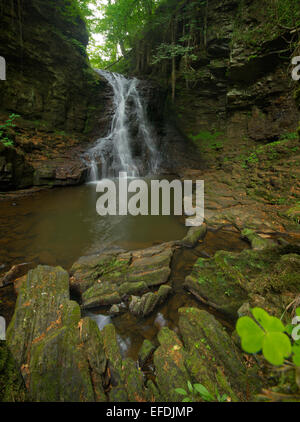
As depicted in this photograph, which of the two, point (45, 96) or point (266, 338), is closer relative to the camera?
point (266, 338)

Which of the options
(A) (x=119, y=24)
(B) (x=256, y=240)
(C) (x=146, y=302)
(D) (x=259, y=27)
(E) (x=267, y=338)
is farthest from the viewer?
(A) (x=119, y=24)

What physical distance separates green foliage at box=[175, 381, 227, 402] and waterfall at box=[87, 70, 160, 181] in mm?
9075

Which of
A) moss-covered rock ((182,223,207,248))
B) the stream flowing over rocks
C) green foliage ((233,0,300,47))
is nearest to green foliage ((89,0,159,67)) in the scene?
the stream flowing over rocks

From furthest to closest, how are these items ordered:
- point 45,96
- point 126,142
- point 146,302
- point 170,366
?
1. point 126,142
2. point 45,96
3. point 146,302
4. point 170,366

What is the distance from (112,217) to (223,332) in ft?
14.7

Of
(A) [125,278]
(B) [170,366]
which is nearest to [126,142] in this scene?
(A) [125,278]

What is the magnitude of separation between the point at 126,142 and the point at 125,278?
35.0 ft

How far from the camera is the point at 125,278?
115 inches

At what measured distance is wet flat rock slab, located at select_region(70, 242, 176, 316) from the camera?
2473mm

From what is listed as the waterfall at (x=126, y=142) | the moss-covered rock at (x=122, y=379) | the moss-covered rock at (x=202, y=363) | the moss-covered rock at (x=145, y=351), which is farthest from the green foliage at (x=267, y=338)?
the waterfall at (x=126, y=142)

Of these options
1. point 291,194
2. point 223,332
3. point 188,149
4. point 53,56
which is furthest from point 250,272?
point 53,56

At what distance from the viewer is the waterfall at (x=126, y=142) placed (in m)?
10.3

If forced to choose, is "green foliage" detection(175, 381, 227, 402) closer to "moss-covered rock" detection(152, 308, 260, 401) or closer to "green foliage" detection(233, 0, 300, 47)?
"moss-covered rock" detection(152, 308, 260, 401)

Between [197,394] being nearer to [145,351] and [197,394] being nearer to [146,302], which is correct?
[145,351]
